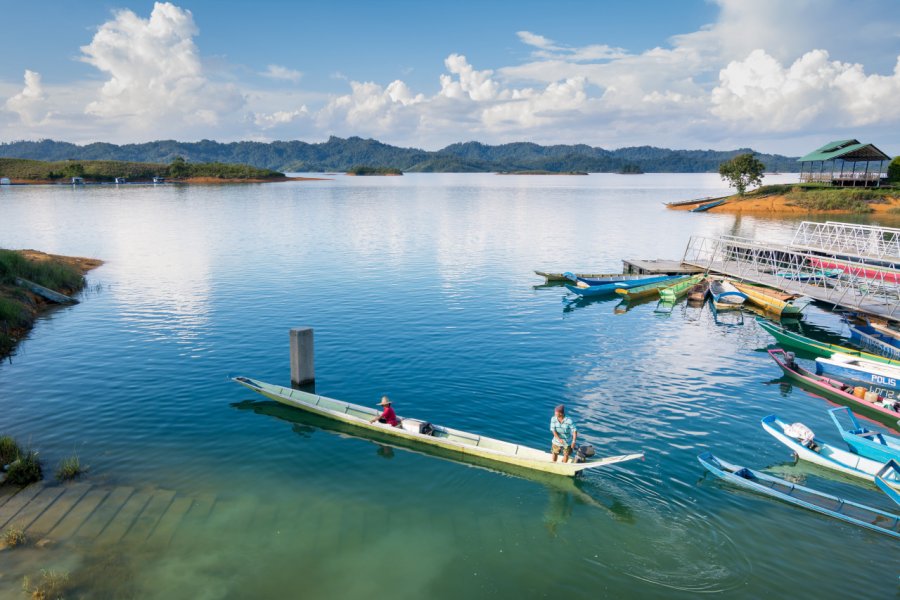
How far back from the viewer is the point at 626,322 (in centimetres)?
3838

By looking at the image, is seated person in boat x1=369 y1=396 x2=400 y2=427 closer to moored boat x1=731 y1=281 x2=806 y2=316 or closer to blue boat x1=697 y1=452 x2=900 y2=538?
blue boat x1=697 y1=452 x2=900 y2=538

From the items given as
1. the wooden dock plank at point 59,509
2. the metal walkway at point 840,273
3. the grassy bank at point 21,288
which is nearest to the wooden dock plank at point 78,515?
the wooden dock plank at point 59,509

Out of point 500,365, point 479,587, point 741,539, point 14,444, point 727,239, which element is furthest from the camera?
point 727,239

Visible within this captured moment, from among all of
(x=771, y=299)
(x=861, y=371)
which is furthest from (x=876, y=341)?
(x=771, y=299)

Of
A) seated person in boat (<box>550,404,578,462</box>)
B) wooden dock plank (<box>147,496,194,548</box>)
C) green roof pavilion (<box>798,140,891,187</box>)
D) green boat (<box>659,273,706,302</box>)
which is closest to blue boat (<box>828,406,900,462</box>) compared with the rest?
seated person in boat (<box>550,404,578,462</box>)

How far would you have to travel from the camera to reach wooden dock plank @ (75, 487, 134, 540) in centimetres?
1429

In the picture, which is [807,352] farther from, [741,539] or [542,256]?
[542,256]

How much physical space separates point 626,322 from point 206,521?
30754 mm

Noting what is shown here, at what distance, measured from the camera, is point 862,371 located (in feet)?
84.7

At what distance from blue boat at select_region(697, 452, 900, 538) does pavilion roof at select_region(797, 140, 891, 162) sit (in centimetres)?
11610

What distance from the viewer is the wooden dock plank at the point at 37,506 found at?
14529mm

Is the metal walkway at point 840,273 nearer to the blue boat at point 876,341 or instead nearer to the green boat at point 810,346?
the blue boat at point 876,341

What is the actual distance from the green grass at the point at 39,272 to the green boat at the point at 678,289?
47111 millimetres

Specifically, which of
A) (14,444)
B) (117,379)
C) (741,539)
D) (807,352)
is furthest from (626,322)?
(14,444)
